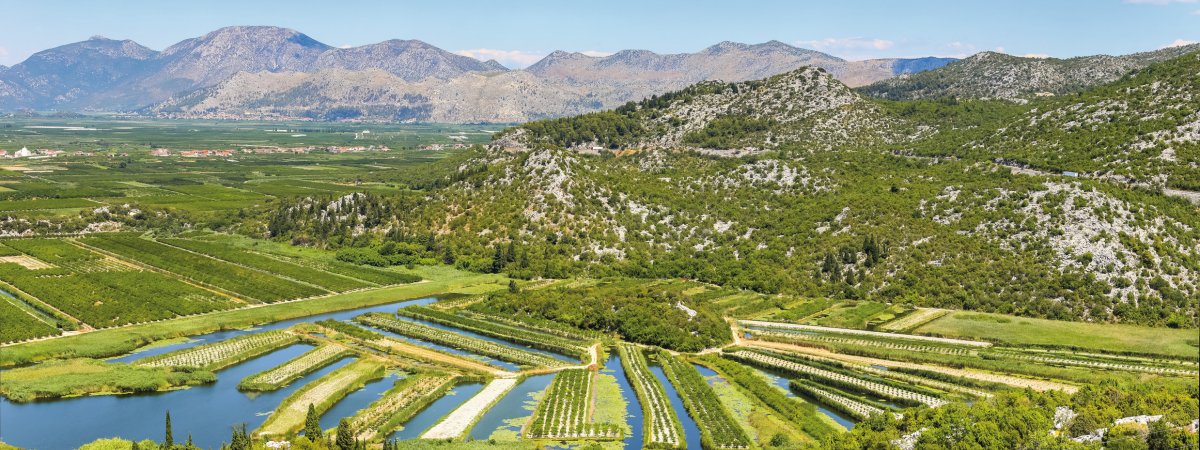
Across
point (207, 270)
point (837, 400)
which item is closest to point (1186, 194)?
point (837, 400)

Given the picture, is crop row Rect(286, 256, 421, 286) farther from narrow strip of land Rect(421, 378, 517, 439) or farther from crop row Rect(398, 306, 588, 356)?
narrow strip of land Rect(421, 378, 517, 439)

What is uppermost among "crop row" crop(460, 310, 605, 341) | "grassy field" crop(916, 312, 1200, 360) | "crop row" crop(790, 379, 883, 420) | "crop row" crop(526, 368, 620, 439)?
"grassy field" crop(916, 312, 1200, 360)

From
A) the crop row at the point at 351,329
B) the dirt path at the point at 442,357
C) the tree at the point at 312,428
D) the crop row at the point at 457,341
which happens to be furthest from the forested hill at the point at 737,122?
the tree at the point at 312,428

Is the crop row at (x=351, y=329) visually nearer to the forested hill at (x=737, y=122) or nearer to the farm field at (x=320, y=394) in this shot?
the farm field at (x=320, y=394)

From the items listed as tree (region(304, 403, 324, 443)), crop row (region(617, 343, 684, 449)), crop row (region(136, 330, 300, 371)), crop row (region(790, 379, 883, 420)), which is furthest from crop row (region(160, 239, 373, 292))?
crop row (region(790, 379, 883, 420))

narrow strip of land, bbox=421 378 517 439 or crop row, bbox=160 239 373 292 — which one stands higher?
crop row, bbox=160 239 373 292

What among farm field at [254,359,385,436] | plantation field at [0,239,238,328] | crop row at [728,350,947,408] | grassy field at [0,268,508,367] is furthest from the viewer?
plantation field at [0,239,238,328]

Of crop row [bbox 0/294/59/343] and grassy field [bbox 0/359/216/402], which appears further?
crop row [bbox 0/294/59/343]

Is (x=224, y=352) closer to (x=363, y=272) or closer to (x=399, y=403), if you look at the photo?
(x=399, y=403)
